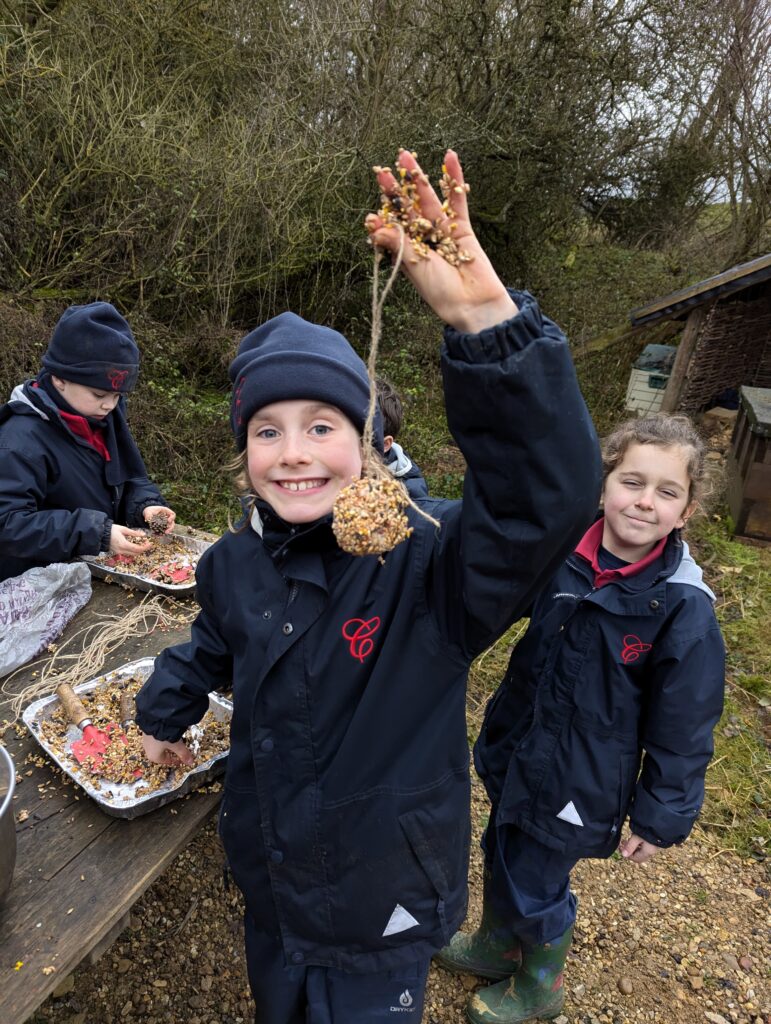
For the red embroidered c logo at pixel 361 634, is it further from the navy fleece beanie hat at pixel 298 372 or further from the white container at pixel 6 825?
the white container at pixel 6 825

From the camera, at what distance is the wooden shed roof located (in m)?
7.56

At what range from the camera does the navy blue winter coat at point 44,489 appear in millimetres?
2758

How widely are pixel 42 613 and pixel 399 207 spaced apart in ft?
7.06

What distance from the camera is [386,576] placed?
1504mm

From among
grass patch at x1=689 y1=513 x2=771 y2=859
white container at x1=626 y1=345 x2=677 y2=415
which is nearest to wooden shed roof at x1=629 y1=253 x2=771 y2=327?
white container at x1=626 y1=345 x2=677 y2=415

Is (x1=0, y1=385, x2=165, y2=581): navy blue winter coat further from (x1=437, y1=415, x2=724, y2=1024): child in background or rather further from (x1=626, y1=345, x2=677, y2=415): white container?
(x1=626, y1=345, x2=677, y2=415): white container

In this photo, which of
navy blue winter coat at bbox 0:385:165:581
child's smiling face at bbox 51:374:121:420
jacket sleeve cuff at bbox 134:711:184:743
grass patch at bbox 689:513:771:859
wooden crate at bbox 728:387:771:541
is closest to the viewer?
jacket sleeve cuff at bbox 134:711:184:743

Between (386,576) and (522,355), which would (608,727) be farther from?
(522,355)

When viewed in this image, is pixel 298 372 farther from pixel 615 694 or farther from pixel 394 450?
pixel 615 694

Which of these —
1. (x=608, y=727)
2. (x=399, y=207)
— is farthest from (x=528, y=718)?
(x=399, y=207)

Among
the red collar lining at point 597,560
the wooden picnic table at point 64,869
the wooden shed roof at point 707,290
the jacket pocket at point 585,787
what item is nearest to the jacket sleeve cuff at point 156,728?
the wooden picnic table at point 64,869

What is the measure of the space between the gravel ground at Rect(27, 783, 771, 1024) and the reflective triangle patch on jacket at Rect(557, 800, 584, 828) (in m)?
1.21

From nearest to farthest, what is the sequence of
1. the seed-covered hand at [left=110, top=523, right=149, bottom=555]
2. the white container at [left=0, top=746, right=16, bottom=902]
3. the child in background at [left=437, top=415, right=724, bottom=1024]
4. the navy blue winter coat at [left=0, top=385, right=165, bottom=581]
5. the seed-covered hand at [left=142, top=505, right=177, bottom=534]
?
the white container at [left=0, top=746, right=16, bottom=902], the child in background at [left=437, top=415, right=724, bottom=1024], the navy blue winter coat at [left=0, top=385, right=165, bottom=581], the seed-covered hand at [left=110, top=523, right=149, bottom=555], the seed-covered hand at [left=142, top=505, right=177, bottom=534]

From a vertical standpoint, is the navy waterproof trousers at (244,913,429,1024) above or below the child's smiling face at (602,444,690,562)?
below
